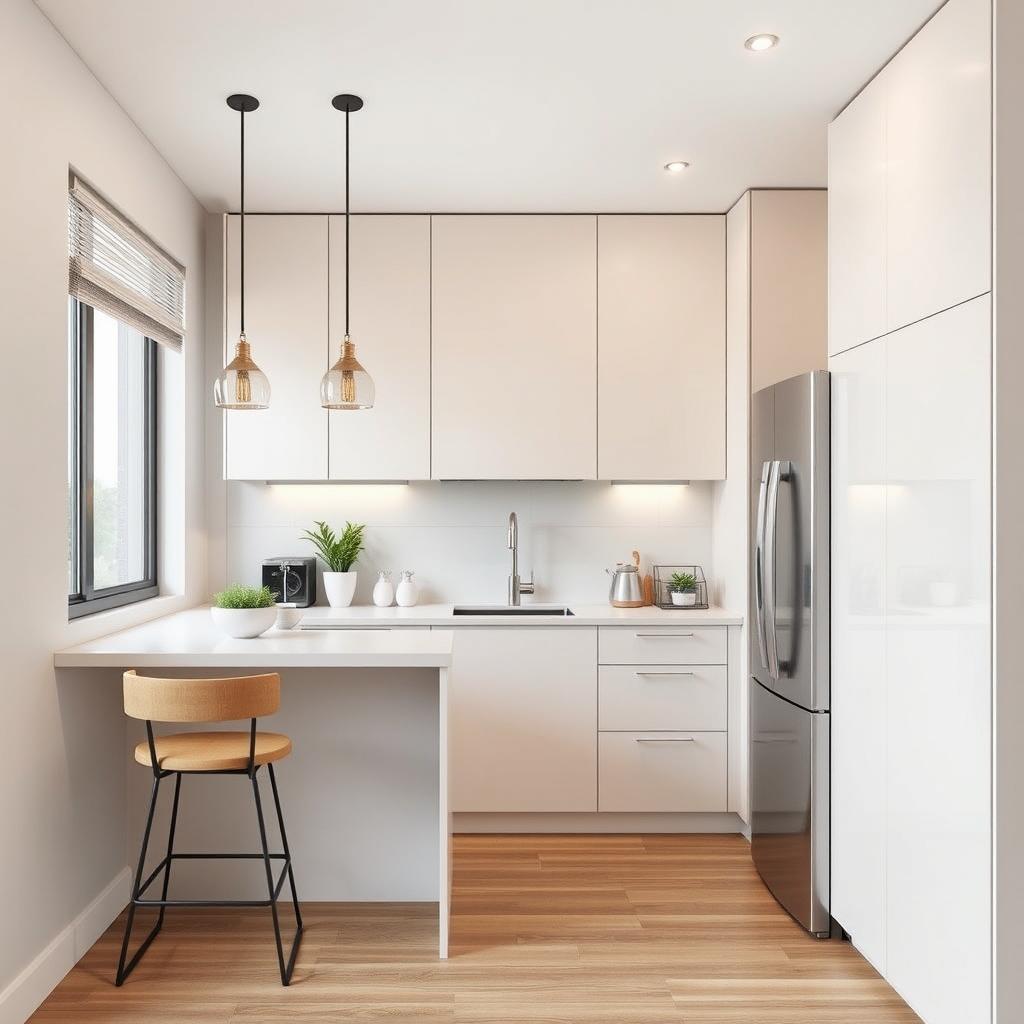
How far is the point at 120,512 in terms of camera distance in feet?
11.1

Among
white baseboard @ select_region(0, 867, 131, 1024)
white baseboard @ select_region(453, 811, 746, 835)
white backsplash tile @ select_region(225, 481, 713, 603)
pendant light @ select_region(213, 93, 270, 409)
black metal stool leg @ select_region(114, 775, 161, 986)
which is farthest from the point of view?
white backsplash tile @ select_region(225, 481, 713, 603)

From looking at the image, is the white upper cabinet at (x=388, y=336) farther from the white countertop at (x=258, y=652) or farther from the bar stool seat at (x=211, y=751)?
the bar stool seat at (x=211, y=751)

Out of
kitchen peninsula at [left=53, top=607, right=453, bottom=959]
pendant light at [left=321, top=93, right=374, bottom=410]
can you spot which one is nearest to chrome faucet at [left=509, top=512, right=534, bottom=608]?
kitchen peninsula at [left=53, top=607, right=453, bottom=959]

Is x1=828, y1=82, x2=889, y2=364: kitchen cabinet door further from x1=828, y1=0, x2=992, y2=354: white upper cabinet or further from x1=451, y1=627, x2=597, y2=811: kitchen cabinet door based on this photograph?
x1=451, y1=627, x2=597, y2=811: kitchen cabinet door

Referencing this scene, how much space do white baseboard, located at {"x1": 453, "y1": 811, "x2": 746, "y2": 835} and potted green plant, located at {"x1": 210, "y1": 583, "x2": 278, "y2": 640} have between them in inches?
59.0

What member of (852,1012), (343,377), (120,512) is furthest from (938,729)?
(120,512)

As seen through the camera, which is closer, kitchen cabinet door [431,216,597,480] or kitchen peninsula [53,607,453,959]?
kitchen peninsula [53,607,453,959]

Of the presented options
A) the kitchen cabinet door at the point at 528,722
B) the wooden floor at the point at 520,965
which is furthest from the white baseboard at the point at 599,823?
the wooden floor at the point at 520,965

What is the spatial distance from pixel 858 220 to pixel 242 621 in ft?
7.34

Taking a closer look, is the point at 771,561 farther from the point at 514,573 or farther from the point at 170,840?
the point at 170,840

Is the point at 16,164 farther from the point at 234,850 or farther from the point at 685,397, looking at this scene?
the point at 685,397

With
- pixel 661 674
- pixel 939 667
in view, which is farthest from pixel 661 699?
pixel 939 667

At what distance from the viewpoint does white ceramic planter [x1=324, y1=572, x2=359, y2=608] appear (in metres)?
4.02

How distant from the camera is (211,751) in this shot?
2.54m
